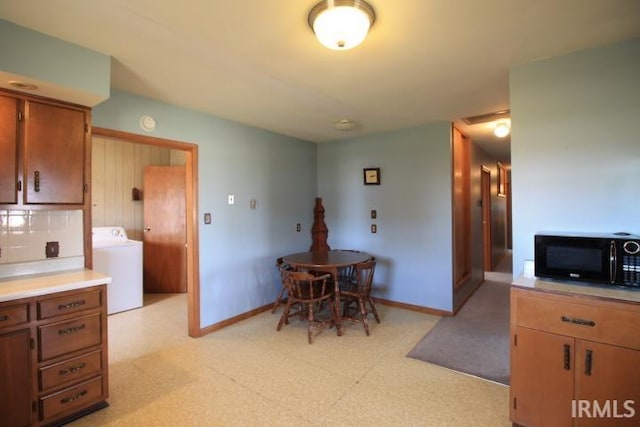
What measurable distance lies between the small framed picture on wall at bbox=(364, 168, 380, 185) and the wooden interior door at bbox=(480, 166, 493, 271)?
2.51 meters

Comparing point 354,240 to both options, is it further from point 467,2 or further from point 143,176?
point 143,176

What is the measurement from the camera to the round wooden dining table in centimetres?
307

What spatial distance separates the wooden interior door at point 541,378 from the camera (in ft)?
5.14

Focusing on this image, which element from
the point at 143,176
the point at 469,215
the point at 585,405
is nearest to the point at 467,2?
the point at 585,405

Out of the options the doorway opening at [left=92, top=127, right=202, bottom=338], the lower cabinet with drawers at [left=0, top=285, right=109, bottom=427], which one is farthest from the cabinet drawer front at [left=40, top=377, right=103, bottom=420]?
the doorway opening at [left=92, top=127, right=202, bottom=338]

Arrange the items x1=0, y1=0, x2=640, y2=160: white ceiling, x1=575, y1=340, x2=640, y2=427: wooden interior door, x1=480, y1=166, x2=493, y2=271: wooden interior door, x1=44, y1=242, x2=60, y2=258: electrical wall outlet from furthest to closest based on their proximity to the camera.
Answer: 1. x1=480, y1=166, x2=493, y2=271: wooden interior door
2. x1=44, y1=242, x2=60, y2=258: electrical wall outlet
3. x1=0, y1=0, x2=640, y2=160: white ceiling
4. x1=575, y1=340, x2=640, y2=427: wooden interior door

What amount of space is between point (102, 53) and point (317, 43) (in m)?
1.38

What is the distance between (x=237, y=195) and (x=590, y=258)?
3061 mm

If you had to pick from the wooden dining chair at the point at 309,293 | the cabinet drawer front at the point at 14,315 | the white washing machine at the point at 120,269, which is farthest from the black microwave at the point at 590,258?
the white washing machine at the point at 120,269

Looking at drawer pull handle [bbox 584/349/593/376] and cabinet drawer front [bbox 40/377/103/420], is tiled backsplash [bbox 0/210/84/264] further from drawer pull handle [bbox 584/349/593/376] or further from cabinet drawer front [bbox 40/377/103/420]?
drawer pull handle [bbox 584/349/593/376]

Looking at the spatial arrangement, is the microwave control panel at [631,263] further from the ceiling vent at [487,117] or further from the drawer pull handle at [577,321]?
the ceiling vent at [487,117]

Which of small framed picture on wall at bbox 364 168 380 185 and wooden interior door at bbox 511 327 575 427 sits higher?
small framed picture on wall at bbox 364 168 380 185

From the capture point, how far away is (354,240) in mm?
4336

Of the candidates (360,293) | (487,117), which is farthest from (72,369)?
(487,117)
